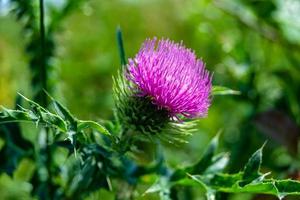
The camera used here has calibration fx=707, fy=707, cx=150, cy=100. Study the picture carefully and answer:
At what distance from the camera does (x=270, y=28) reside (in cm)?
425

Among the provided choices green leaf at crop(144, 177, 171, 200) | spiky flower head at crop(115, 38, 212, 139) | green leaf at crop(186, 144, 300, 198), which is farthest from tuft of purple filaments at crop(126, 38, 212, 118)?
green leaf at crop(144, 177, 171, 200)

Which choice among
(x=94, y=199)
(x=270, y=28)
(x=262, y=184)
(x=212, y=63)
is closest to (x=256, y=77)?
(x=270, y=28)

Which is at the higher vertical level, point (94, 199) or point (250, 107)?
point (250, 107)

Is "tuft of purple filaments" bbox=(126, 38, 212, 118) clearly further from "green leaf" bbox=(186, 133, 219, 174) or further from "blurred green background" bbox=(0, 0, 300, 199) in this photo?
"blurred green background" bbox=(0, 0, 300, 199)

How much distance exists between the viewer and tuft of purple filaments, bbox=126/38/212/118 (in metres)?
2.19

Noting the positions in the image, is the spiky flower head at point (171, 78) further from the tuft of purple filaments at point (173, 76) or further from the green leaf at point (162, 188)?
the green leaf at point (162, 188)

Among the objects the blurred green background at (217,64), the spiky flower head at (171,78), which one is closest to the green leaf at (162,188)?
the spiky flower head at (171,78)

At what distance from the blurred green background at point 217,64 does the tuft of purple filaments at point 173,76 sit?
641mm

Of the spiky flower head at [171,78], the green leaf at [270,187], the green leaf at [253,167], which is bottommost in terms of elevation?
the green leaf at [270,187]

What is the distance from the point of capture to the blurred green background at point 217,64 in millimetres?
3470

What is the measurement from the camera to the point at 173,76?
7.17 feet

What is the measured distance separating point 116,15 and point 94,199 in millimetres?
3086

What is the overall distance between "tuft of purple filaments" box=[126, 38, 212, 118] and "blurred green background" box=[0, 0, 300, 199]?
2.10 feet

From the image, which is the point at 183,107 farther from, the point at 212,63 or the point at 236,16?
the point at 212,63
